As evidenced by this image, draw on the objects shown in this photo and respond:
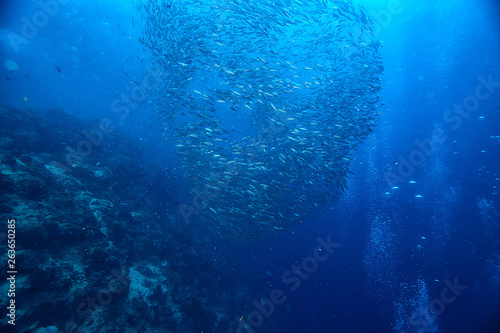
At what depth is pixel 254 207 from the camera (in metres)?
9.06

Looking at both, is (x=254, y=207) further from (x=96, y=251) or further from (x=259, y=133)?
(x=96, y=251)

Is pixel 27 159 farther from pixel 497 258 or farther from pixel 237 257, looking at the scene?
pixel 497 258

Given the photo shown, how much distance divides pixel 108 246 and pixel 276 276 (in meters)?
8.46

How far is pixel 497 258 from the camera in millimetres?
14078

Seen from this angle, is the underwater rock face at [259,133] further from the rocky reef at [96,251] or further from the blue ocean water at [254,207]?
the rocky reef at [96,251]

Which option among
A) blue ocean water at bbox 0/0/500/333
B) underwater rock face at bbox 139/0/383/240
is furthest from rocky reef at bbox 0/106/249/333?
underwater rock face at bbox 139/0/383/240

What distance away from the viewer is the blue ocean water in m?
5.55

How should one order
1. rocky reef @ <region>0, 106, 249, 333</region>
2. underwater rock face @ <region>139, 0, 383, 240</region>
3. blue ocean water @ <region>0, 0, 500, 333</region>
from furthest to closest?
1. underwater rock face @ <region>139, 0, 383, 240</region>
2. blue ocean water @ <region>0, 0, 500, 333</region>
3. rocky reef @ <region>0, 106, 249, 333</region>

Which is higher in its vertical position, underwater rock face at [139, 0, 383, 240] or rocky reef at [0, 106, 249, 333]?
underwater rock face at [139, 0, 383, 240]

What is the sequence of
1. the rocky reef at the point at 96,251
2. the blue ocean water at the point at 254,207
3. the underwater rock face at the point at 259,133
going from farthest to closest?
1. the underwater rock face at the point at 259,133
2. the blue ocean water at the point at 254,207
3. the rocky reef at the point at 96,251

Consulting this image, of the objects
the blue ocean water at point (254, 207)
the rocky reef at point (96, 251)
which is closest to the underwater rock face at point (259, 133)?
the blue ocean water at point (254, 207)

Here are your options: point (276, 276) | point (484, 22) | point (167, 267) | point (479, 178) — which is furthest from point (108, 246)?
point (484, 22)

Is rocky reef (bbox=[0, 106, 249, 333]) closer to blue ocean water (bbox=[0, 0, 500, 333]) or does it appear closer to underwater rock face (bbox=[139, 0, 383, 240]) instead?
blue ocean water (bbox=[0, 0, 500, 333])

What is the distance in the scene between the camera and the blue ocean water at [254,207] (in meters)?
5.55
